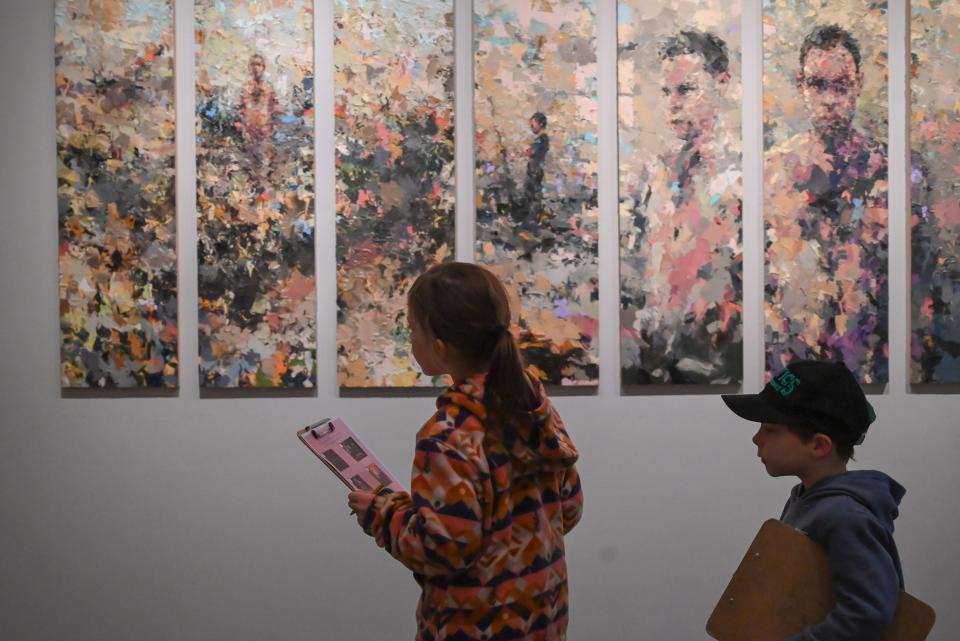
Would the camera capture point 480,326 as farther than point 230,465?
No

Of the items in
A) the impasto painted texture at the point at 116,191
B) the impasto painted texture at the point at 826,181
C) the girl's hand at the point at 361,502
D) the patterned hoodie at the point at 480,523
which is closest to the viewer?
the patterned hoodie at the point at 480,523

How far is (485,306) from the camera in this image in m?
1.61

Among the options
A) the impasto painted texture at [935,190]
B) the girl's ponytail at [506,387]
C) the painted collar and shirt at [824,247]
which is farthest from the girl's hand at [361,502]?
the impasto painted texture at [935,190]

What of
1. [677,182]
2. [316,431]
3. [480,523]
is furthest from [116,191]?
[480,523]

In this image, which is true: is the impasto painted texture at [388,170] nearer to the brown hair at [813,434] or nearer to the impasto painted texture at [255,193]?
the impasto painted texture at [255,193]

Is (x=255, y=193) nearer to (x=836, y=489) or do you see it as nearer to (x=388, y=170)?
(x=388, y=170)

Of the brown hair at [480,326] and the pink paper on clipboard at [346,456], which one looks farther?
the pink paper on clipboard at [346,456]

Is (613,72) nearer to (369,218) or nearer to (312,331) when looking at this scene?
(369,218)

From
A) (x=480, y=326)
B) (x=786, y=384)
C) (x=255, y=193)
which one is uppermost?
(x=255, y=193)

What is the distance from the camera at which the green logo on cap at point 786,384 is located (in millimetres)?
1698

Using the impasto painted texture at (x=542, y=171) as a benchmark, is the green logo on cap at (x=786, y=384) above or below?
below

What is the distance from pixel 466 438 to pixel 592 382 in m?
1.44

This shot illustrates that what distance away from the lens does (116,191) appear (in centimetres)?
284

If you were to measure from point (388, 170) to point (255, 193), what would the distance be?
42cm
